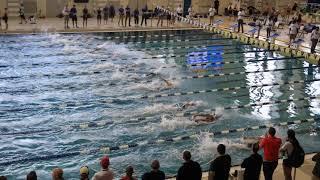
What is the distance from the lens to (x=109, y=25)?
78.0 feet

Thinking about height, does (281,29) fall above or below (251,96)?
above

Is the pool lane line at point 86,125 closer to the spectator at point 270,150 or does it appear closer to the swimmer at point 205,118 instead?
the swimmer at point 205,118

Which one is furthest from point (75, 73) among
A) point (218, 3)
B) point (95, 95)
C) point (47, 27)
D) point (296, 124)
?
point (218, 3)

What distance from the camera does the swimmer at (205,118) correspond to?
1037 cm

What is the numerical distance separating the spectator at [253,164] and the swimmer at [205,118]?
4.35 metres

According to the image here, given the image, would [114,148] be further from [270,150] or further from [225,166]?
[270,150]

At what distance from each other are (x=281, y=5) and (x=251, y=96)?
20293mm

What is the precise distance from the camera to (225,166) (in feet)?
19.2

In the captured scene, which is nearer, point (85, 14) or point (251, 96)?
point (251, 96)

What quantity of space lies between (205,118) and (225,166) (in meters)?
4.65

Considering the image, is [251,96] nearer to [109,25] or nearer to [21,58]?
[21,58]

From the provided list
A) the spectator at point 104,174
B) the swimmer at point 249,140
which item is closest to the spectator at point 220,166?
the spectator at point 104,174

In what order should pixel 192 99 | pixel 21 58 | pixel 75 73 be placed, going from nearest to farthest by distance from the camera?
pixel 192 99 → pixel 75 73 → pixel 21 58

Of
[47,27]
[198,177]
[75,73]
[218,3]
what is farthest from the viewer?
[218,3]
